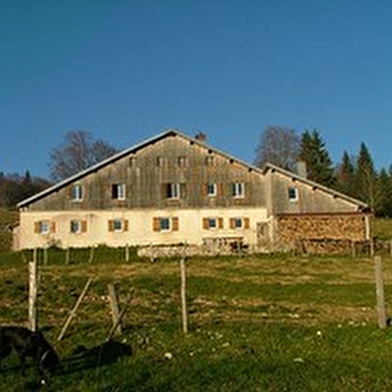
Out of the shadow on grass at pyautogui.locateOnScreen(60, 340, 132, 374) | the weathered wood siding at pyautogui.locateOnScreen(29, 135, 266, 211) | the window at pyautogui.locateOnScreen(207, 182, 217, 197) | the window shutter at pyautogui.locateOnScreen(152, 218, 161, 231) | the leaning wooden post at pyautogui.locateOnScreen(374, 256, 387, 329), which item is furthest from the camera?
the window at pyautogui.locateOnScreen(207, 182, 217, 197)

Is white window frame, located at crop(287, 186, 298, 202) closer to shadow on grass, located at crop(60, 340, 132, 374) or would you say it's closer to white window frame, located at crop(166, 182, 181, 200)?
white window frame, located at crop(166, 182, 181, 200)

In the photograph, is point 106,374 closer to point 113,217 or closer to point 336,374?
point 336,374

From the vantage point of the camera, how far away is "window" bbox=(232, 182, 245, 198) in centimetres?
5553

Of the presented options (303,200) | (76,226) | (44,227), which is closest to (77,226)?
(76,226)

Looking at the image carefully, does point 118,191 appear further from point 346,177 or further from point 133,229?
point 346,177

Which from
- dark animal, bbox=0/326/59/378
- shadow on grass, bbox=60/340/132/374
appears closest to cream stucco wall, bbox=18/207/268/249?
shadow on grass, bbox=60/340/132/374

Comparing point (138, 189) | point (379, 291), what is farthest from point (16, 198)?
point (379, 291)

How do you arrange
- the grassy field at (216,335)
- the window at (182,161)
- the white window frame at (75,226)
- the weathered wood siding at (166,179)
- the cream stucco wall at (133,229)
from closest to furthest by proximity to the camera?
the grassy field at (216,335) → the cream stucco wall at (133,229) → the white window frame at (75,226) → the weathered wood siding at (166,179) → the window at (182,161)

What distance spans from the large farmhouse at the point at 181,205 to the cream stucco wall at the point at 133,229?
8 cm

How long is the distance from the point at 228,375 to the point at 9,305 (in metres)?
11.5

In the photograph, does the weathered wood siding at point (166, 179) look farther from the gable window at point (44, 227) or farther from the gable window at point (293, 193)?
the gable window at point (293, 193)

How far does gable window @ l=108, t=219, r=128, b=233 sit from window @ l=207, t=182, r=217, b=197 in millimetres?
7119

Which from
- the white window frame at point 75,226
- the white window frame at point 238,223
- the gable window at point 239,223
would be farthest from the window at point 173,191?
the white window frame at point 75,226

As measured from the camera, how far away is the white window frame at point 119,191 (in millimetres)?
54562
